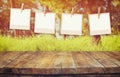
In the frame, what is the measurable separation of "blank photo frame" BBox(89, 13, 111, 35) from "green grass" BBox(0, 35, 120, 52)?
0.06 metres

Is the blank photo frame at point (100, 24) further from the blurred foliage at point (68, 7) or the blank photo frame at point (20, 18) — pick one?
the blank photo frame at point (20, 18)

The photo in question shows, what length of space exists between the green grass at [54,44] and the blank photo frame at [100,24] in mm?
55

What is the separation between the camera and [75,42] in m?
2.12

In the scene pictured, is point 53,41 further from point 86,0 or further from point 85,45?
point 86,0

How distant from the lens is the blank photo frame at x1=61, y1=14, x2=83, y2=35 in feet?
6.97

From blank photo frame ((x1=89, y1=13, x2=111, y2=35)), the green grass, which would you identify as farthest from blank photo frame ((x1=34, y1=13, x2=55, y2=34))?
blank photo frame ((x1=89, y1=13, x2=111, y2=35))

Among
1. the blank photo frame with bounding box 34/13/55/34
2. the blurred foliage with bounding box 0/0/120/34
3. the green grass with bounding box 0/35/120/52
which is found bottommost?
the green grass with bounding box 0/35/120/52

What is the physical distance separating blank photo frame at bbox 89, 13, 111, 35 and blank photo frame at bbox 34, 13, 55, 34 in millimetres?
328

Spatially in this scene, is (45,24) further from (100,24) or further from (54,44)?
(100,24)

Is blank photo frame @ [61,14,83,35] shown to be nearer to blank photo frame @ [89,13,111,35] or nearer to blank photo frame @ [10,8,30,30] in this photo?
blank photo frame @ [89,13,111,35]

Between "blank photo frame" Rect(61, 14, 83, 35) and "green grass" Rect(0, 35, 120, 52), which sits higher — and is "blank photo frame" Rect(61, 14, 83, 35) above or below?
above

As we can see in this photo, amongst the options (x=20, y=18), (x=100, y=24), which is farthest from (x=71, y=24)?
(x=20, y=18)

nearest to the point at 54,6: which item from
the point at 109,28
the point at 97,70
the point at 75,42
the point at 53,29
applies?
the point at 53,29

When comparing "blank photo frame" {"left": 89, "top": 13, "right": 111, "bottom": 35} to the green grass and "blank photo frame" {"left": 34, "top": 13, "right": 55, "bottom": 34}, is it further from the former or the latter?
"blank photo frame" {"left": 34, "top": 13, "right": 55, "bottom": 34}
